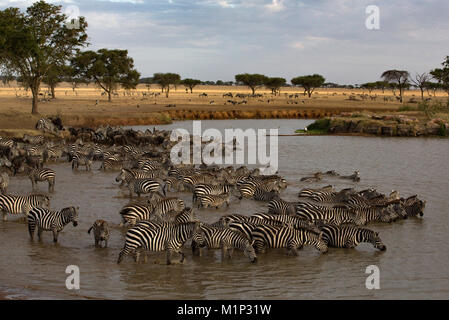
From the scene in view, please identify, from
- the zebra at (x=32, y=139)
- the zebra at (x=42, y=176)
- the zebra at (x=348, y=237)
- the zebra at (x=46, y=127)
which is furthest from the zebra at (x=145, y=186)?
the zebra at (x=46, y=127)

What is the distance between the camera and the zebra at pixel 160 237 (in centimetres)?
940

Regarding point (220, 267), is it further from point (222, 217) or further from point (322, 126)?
point (322, 126)

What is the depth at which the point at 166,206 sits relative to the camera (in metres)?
12.2

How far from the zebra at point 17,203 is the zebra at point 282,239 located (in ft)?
18.7

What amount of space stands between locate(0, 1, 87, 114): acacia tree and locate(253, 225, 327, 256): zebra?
2740cm

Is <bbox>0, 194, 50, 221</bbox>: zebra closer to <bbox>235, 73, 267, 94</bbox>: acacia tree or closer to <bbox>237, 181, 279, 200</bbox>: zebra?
<bbox>237, 181, 279, 200</bbox>: zebra

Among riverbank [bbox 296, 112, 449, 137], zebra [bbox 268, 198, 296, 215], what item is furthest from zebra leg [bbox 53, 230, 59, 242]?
riverbank [bbox 296, 112, 449, 137]

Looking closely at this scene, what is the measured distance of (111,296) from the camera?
808 centimetres

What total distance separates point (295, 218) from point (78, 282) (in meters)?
4.99

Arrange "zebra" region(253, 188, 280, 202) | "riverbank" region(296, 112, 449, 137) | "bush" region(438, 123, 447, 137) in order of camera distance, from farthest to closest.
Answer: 1. "riverbank" region(296, 112, 449, 137)
2. "bush" region(438, 123, 447, 137)
3. "zebra" region(253, 188, 280, 202)

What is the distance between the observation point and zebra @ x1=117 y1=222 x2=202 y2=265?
9398 millimetres

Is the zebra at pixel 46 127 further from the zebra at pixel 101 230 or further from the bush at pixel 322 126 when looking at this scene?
the zebra at pixel 101 230
